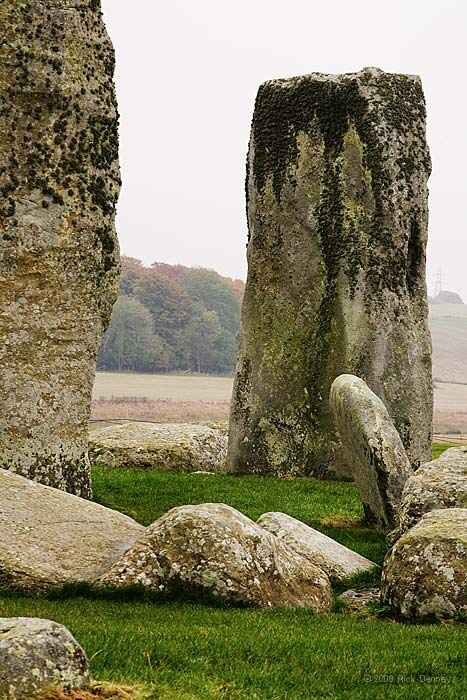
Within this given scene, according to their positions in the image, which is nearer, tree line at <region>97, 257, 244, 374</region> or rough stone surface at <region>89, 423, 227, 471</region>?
rough stone surface at <region>89, 423, 227, 471</region>

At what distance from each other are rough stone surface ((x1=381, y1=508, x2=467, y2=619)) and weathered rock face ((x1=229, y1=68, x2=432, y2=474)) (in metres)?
10.7

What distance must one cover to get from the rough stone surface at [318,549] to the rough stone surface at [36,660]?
5.37m

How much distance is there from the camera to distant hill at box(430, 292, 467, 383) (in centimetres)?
12061

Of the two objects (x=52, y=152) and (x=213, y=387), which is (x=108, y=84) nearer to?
(x=52, y=152)

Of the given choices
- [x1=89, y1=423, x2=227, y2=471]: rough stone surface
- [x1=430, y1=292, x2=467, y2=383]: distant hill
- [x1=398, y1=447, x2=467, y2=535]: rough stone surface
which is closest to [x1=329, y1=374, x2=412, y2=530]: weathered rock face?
[x1=398, y1=447, x2=467, y2=535]: rough stone surface

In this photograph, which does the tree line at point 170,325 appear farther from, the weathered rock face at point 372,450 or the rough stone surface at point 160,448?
the weathered rock face at point 372,450

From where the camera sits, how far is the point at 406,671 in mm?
7840

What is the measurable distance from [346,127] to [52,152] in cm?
854

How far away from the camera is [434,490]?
12.4 meters

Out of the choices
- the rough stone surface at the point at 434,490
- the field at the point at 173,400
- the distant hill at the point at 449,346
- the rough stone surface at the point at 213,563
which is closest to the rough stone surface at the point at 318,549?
the rough stone surface at the point at 434,490

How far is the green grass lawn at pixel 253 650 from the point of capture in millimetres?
7270

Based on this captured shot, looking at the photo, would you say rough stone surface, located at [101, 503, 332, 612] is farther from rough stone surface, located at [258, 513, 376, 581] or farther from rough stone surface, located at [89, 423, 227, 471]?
rough stone surface, located at [89, 423, 227, 471]

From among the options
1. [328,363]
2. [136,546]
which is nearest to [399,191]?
[328,363]

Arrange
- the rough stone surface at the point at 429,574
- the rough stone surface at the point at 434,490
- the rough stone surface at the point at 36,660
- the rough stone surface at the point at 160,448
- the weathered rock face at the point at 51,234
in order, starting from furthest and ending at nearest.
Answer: the rough stone surface at the point at 160,448
the weathered rock face at the point at 51,234
the rough stone surface at the point at 434,490
the rough stone surface at the point at 429,574
the rough stone surface at the point at 36,660
